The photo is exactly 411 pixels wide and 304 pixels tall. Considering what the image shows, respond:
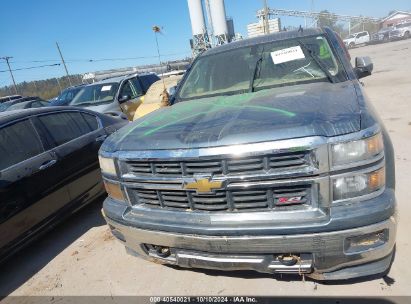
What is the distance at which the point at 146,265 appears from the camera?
3344mm

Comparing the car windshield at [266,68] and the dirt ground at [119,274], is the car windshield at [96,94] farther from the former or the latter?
the car windshield at [266,68]

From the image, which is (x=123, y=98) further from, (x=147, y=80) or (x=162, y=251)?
(x=162, y=251)

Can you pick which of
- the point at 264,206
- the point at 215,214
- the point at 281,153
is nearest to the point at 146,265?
the point at 215,214

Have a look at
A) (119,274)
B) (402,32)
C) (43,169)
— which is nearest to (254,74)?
(119,274)

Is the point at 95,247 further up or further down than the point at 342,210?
further down

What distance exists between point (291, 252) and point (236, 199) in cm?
47

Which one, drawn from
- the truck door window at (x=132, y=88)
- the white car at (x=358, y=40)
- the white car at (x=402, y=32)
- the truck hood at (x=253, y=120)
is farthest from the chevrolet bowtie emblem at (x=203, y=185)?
the white car at (x=358, y=40)

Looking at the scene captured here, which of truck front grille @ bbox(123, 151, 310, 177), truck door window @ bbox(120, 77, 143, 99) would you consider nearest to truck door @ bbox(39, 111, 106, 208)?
truck front grille @ bbox(123, 151, 310, 177)

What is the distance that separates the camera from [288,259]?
7.37 feet

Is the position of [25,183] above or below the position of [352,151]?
below

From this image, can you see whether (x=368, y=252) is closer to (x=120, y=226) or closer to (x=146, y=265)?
(x=120, y=226)

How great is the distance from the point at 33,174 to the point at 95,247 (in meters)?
1.07

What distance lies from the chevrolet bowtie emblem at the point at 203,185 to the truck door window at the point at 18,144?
2468 mm

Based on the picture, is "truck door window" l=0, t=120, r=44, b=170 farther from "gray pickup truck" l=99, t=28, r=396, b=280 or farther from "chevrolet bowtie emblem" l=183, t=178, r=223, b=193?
"chevrolet bowtie emblem" l=183, t=178, r=223, b=193
